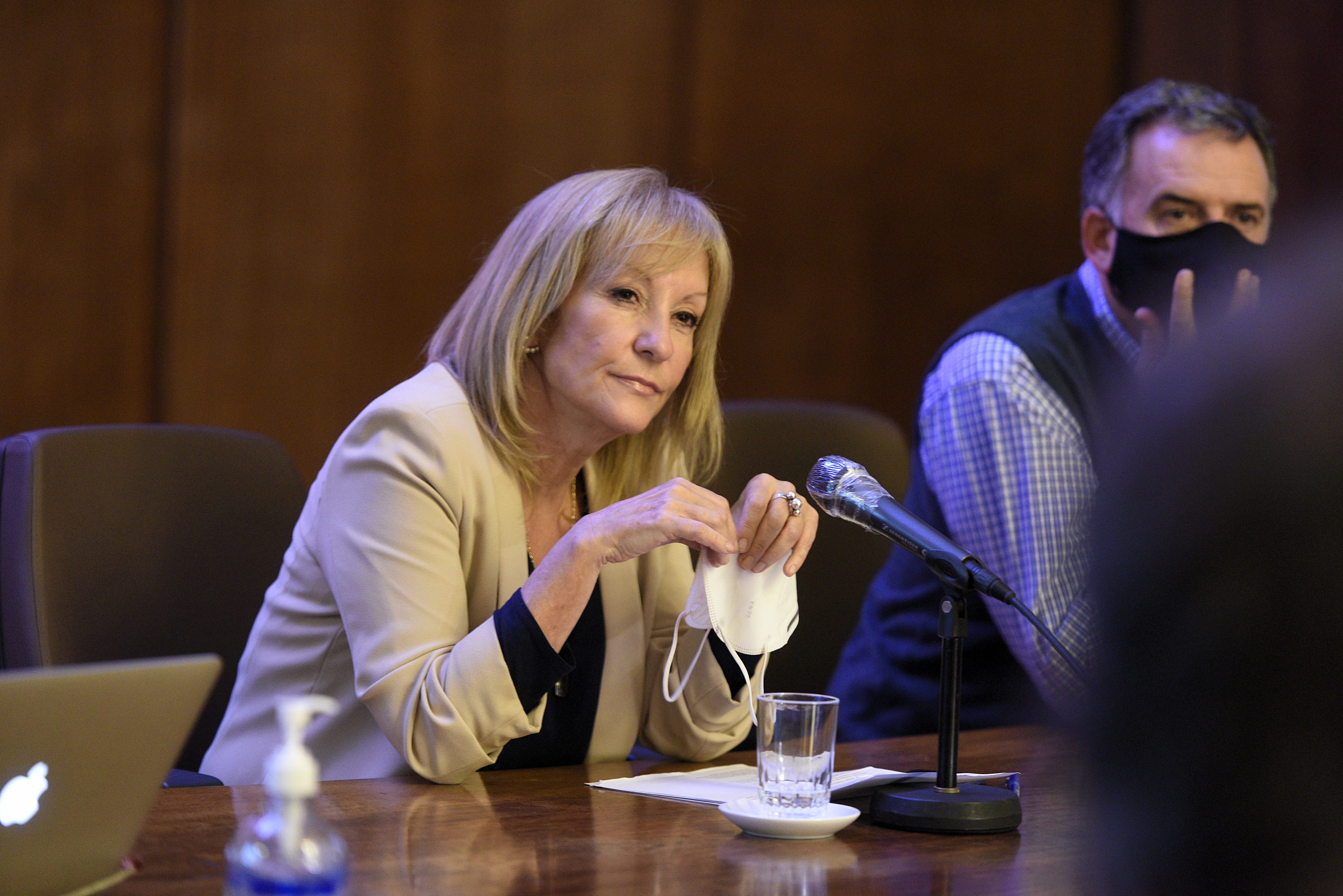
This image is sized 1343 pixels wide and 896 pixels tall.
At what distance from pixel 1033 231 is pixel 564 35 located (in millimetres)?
1571

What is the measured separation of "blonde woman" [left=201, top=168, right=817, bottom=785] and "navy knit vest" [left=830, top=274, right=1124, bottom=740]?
465 mm

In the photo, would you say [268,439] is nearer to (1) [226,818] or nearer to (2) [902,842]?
(1) [226,818]

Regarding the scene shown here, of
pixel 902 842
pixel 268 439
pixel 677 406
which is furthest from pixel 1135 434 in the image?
pixel 268 439

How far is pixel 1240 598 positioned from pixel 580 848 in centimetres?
88

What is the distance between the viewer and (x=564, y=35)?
3.21 metres

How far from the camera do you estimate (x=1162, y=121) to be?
242cm

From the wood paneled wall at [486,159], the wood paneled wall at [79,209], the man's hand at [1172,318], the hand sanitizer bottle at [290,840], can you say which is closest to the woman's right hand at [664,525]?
the hand sanitizer bottle at [290,840]

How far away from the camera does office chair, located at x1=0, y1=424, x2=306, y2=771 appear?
173 centimetres

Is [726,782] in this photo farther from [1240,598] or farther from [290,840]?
[1240,598]

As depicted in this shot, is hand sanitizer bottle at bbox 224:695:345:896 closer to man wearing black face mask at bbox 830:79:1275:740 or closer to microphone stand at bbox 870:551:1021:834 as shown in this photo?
microphone stand at bbox 870:551:1021:834

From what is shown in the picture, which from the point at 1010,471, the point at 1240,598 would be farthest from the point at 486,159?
the point at 1240,598

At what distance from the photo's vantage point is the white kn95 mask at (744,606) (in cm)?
150

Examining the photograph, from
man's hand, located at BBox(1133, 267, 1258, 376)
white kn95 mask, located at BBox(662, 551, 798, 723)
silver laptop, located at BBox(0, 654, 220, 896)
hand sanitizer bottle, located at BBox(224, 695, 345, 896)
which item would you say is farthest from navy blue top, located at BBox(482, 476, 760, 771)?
man's hand, located at BBox(1133, 267, 1258, 376)

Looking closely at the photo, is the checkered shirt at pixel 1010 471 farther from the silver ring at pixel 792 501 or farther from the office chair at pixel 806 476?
the silver ring at pixel 792 501
